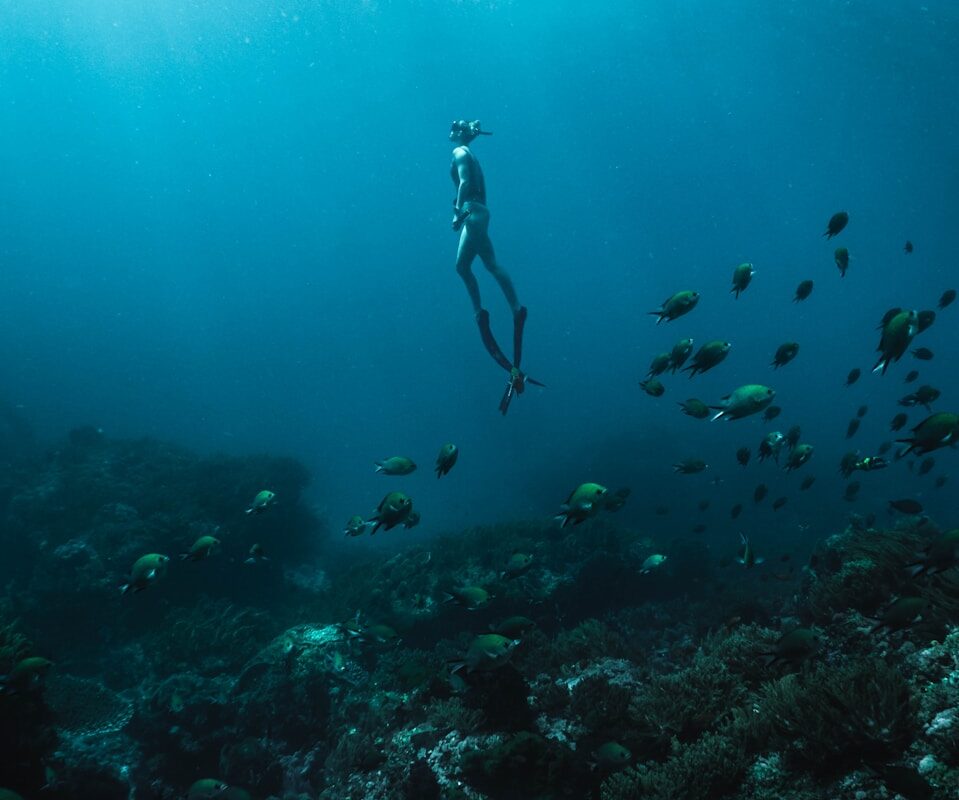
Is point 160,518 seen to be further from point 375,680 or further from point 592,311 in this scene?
point 592,311

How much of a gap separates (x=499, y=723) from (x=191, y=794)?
11.4 ft

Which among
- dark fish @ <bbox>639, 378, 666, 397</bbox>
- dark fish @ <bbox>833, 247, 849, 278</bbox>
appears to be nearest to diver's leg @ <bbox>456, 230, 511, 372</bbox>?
dark fish @ <bbox>639, 378, 666, 397</bbox>

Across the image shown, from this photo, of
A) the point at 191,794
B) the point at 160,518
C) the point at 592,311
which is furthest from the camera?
the point at 592,311

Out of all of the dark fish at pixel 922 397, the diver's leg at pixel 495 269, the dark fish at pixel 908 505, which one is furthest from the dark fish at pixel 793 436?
the diver's leg at pixel 495 269

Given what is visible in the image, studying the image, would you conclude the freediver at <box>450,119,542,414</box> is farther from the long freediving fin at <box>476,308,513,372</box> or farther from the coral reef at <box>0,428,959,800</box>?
the coral reef at <box>0,428,959,800</box>

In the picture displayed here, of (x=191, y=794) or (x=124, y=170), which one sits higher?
(x=124, y=170)

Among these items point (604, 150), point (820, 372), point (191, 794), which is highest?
point (604, 150)

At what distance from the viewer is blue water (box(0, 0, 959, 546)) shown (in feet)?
145

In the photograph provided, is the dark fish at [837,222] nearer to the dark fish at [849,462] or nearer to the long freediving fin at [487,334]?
the dark fish at [849,462]

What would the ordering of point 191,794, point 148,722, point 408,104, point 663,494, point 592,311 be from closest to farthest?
point 191,794, point 148,722, point 663,494, point 408,104, point 592,311

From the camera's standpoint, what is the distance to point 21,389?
Answer: 78.8 metres

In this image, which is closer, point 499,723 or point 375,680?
point 499,723

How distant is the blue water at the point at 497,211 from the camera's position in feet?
145

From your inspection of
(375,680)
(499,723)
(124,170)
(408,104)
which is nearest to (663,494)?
(375,680)
